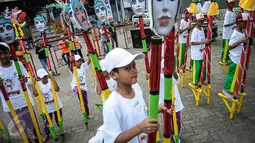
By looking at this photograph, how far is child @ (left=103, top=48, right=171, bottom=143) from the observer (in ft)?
5.70

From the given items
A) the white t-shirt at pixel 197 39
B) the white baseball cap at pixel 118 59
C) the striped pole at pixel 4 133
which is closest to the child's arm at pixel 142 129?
the white baseball cap at pixel 118 59

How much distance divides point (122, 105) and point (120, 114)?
3.4 inches

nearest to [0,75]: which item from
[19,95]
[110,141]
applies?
[19,95]

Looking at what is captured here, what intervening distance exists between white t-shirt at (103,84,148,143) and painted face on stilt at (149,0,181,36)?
77 cm

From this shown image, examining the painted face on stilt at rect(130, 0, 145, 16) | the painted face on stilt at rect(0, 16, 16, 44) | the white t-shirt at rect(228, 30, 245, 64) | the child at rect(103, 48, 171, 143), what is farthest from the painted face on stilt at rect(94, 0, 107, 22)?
the white t-shirt at rect(228, 30, 245, 64)

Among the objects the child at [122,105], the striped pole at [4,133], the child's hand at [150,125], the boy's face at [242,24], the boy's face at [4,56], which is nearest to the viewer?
the child's hand at [150,125]

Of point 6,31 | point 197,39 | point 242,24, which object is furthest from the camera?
point 197,39

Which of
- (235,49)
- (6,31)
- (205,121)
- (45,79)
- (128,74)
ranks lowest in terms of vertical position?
(205,121)

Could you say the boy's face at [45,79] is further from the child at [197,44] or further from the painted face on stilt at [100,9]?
the child at [197,44]

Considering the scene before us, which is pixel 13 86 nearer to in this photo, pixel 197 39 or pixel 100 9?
pixel 100 9

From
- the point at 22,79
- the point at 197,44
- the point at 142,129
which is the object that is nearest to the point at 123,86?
the point at 142,129

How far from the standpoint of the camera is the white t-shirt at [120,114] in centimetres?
174

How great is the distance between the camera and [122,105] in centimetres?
187

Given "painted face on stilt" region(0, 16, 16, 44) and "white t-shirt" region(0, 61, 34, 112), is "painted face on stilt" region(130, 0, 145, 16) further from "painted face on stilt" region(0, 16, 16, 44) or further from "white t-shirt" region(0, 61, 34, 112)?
"white t-shirt" region(0, 61, 34, 112)
